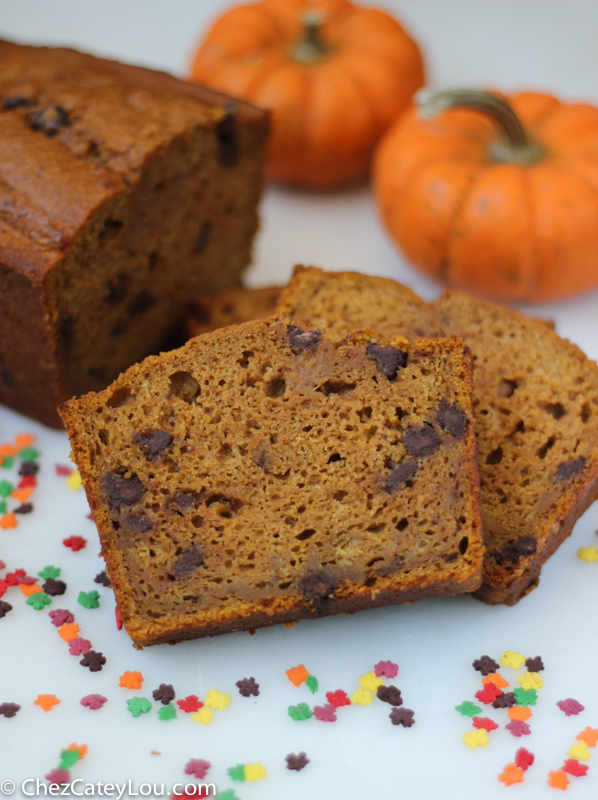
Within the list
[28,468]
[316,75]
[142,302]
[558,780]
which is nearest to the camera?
[558,780]

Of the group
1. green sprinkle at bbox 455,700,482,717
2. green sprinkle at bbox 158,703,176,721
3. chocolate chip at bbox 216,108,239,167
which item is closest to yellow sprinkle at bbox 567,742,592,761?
green sprinkle at bbox 455,700,482,717

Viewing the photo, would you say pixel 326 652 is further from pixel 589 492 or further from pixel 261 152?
pixel 261 152

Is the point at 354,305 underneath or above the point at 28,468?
above

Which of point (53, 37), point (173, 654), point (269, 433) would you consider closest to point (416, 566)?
point (269, 433)

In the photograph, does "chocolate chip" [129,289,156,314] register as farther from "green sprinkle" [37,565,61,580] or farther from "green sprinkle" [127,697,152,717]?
"green sprinkle" [127,697,152,717]

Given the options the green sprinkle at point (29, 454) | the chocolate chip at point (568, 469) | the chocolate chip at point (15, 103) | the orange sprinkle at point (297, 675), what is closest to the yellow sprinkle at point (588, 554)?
the chocolate chip at point (568, 469)

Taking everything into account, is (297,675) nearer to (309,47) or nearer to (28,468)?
(28,468)

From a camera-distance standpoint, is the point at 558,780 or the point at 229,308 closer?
the point at 558,780

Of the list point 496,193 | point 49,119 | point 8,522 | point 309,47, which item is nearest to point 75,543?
point 8,522
